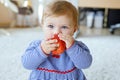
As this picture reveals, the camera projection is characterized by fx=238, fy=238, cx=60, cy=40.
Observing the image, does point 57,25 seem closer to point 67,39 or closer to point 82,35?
point 67,39

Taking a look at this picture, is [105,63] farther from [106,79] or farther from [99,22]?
[99,22]

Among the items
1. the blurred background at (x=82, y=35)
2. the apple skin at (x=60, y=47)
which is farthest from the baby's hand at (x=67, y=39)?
the blurred background at (x=82, y=35)

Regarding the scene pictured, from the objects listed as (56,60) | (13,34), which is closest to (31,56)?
(56,60)

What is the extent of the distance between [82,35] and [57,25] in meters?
1.29

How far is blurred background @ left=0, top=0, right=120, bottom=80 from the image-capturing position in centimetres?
122

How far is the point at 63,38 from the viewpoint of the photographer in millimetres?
745

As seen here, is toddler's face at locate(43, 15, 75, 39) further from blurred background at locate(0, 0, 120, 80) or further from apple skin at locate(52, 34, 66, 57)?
blurred background at locate(0, 0, 120, 80)

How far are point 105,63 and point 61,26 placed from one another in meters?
0.65

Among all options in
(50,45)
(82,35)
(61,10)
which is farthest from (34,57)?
(82,35)

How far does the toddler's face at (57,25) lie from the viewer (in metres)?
0.76

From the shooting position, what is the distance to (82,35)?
204 cm

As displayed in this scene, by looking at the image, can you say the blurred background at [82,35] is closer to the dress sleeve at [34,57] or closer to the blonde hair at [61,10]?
the dress sleeve at [34,57]

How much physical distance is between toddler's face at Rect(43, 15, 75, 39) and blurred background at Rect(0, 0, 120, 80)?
43 cm

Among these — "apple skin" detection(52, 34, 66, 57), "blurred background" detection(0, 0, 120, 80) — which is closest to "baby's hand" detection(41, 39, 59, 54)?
"apple skin" detection(52, 34, 66, 57)
